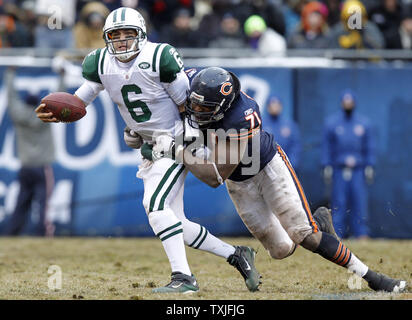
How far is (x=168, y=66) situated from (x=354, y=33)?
5315mm

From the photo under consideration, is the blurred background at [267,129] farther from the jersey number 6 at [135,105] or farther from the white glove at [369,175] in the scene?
the jersey number 6 at [135,105]

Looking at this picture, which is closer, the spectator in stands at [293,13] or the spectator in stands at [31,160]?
the spectator in stands at [31,160]

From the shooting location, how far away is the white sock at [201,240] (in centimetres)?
562

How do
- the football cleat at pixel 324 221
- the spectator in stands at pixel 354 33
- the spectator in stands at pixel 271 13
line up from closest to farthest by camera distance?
1. the football cleat at pixel 324 221
2. the spectator in stands at pixel 354 33
3. the spectator in stands at pixel 271 13

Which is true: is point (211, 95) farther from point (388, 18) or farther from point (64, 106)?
point (388, 18)

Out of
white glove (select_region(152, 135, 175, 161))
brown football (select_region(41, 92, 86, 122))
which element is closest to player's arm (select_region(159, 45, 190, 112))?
white glove (select_region(152, 135, 175, 161))

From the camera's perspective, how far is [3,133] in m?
9.92

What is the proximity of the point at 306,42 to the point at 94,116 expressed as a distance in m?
2.91

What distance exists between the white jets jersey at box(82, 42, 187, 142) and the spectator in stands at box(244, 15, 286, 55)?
500cm

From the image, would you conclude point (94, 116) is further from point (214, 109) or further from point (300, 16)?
point (214, 109)

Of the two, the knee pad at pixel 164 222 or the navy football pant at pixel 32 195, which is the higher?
the knee pad at pixel 164 222

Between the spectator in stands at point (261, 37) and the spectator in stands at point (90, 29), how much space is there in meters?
1.97

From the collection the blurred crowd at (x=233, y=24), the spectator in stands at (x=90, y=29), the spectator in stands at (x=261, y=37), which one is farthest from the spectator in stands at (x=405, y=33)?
the spectator in stands at (x=90, y=29)

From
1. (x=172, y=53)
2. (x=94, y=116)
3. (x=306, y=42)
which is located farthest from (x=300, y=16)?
(x=172, y=53)
